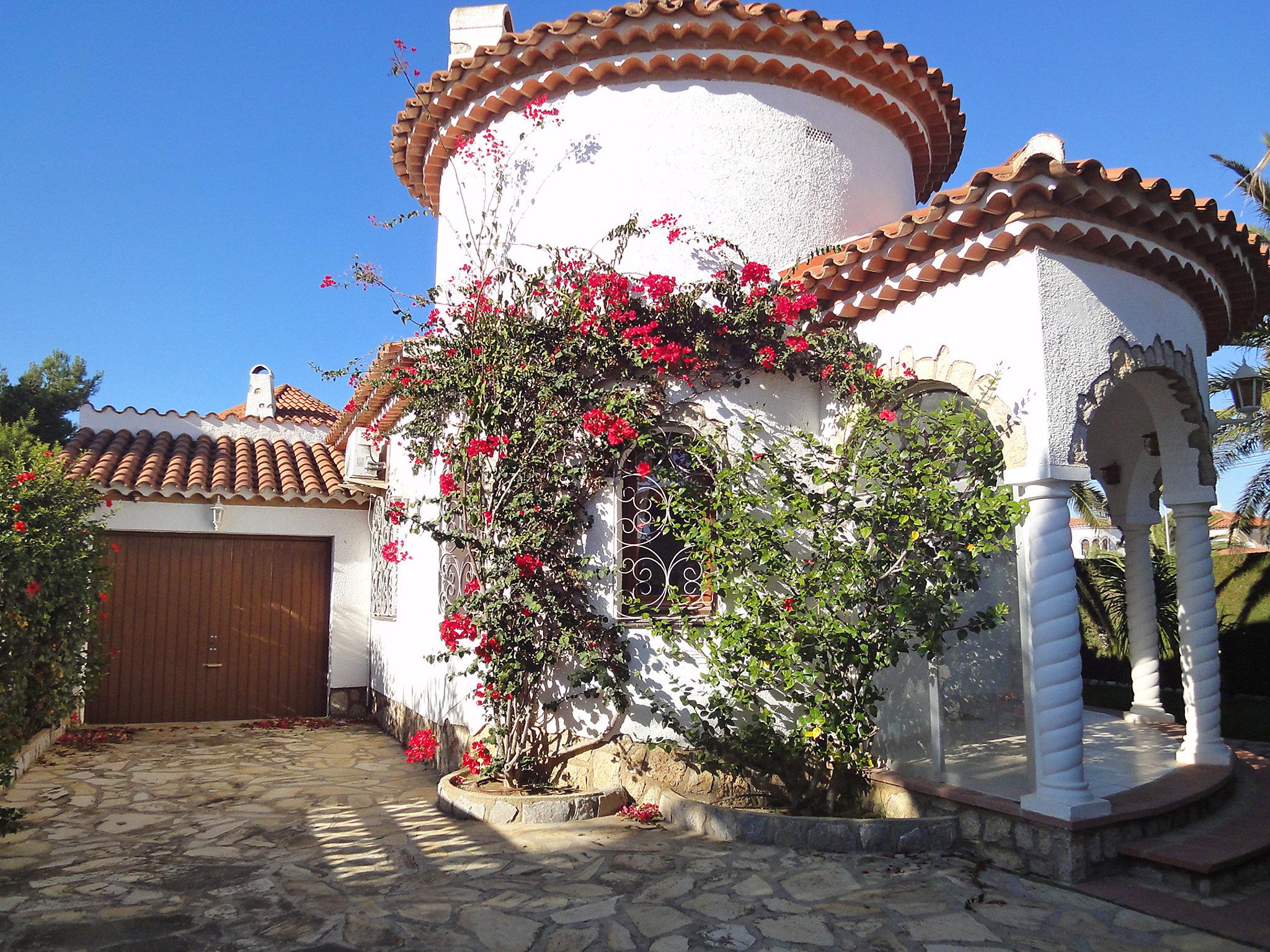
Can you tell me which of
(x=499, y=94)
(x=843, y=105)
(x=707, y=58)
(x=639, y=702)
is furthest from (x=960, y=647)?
(x=499, y=94)

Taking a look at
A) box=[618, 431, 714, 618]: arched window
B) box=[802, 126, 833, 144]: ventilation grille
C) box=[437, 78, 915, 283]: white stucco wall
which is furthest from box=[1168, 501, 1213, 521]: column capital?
box=[802, 126, 833, 144]: ventilation grille

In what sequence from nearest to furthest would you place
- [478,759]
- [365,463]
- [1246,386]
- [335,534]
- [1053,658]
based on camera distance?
[1053,658] < [478,759] < [1246,386] < [365,463] < [335,534]

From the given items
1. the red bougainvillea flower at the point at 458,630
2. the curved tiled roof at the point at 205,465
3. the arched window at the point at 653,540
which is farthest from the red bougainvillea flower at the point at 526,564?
the curved tiled roof at the point at 205,465

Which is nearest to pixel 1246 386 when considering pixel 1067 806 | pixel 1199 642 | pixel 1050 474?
pixel 1199 642

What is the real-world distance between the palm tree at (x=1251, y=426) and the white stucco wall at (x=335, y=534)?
14739 mm

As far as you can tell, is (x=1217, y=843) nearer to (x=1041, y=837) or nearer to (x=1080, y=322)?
(x=1041, y=837)

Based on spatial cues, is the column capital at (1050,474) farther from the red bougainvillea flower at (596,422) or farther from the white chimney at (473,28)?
the white chimney at (473,28)

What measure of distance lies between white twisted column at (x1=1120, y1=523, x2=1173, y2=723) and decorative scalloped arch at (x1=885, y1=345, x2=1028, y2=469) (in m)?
4.64

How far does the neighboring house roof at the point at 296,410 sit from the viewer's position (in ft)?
52.9

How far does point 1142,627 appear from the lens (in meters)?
9.60

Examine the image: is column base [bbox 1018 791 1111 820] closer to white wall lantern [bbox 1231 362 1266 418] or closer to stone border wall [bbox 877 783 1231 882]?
A: stone border wall [bbox 877 783 1231 882]

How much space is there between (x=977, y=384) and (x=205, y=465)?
37.7 ft

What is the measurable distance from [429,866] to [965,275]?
5628 millimetres

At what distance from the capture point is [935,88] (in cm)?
905
